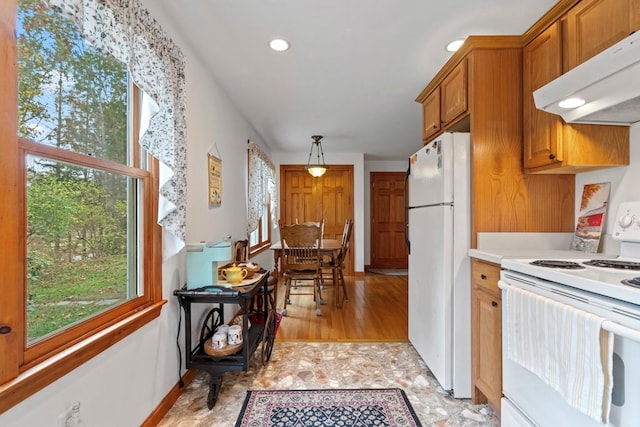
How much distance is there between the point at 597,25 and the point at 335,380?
2384mm

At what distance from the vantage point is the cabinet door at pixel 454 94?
1.84 meters

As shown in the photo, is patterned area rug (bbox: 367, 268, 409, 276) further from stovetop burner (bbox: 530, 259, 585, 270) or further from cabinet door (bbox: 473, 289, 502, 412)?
stovetop burner (bbox: 530, 259, 585, 270)

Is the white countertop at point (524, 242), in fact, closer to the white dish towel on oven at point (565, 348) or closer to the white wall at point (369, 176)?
the white dish towel on oven at point (565, 348)

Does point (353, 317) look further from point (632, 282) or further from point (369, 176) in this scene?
point (369, 176)

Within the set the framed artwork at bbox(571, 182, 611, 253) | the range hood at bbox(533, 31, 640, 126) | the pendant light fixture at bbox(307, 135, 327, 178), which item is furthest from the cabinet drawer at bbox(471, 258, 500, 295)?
the pendant light fixture at bbox(307, 135, 327, 178)

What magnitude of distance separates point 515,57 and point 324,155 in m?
3.93

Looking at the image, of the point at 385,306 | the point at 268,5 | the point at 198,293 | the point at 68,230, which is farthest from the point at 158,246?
the point at 385,306

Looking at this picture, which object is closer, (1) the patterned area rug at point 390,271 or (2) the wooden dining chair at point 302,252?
(2) the wooden dining chair at point 302,252

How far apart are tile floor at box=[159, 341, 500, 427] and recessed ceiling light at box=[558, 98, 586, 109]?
1.66 meters

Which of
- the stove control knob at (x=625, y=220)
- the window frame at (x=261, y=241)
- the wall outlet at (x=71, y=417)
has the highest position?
the stove control knob at (x=625, y=220)

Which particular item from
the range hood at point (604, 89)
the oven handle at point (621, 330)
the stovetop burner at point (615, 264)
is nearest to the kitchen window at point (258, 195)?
the range hood at point (604, 89)

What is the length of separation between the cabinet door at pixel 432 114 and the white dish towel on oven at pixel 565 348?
1442 millimetres

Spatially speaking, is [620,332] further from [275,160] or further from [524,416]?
[275,160]

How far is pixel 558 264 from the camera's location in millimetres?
1244
